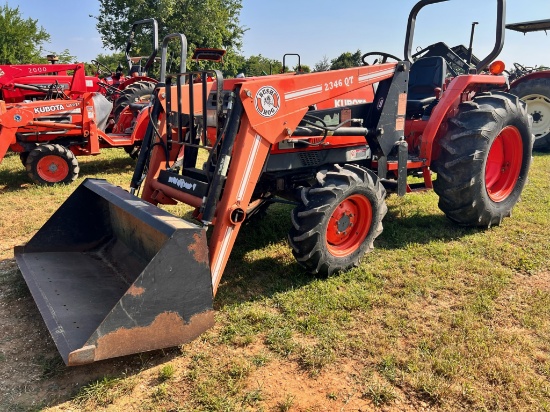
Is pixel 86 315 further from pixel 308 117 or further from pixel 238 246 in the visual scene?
pixel 308 117

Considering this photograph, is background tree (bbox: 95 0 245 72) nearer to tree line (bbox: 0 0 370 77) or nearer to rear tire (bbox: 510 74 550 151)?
tree line (bbox: 0 0 370 77)

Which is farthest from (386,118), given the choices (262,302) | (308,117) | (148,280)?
(148,280)

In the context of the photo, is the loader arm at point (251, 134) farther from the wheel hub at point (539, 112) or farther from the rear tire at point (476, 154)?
the wheel hub at point (539, 112)

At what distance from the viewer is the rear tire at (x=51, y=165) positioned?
703 centimetres

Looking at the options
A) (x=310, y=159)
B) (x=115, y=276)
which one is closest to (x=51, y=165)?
(x=115, y=276)

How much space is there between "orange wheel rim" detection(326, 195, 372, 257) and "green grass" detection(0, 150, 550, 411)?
0.73ft

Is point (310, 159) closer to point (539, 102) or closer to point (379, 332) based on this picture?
point (379, 332)

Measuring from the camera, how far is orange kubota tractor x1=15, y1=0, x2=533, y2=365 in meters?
2.63

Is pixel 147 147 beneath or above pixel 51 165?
above

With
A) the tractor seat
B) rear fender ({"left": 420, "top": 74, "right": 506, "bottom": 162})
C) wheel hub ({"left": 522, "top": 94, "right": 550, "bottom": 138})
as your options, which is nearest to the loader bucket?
rear fender ({"left": 420, "top": 74, "right": 506, "bottom": 162})

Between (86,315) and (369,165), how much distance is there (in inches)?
119

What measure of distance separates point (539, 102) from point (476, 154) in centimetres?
635

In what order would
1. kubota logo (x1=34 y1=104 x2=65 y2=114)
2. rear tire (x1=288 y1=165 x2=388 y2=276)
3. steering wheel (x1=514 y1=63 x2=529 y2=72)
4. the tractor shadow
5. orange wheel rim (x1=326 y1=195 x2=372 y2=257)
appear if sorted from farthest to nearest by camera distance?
steering wheel (x1=514 y1=63 x2=529 y2=72), kubota logo (x1=34 y1=104 x2=65 y2=114), orange wheel rim (x1=326 y1=195 x2=372 y2=257), the tractor shadow, rear tire (x1=288 y1=165 x2=388 y2=276)

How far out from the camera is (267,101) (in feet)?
10.8
